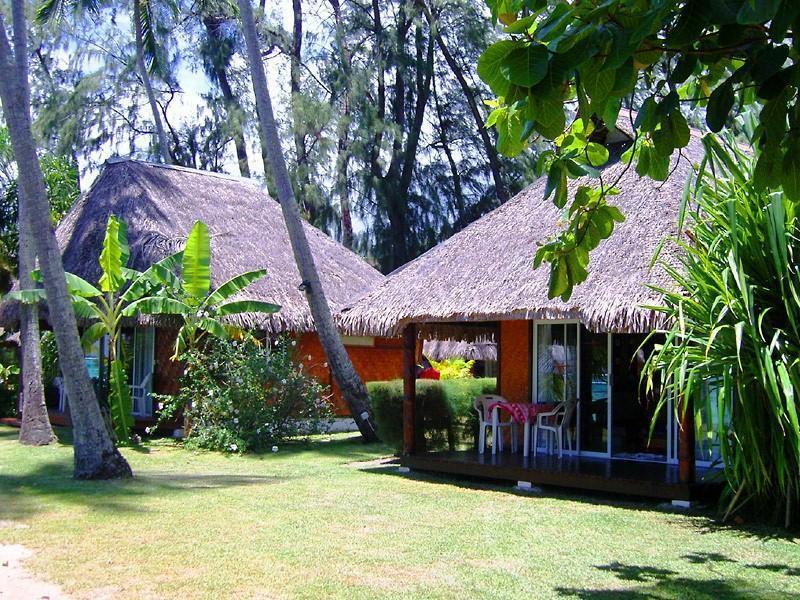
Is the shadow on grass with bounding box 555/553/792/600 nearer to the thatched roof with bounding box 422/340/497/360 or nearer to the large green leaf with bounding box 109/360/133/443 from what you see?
the large green leaf with bounding box 109/360/133/443

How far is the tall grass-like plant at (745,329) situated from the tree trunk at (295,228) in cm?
756

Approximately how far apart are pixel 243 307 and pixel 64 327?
549 centimetres

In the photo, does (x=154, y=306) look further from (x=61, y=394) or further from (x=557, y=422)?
(x=61, y=394)

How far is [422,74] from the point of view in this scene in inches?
1088

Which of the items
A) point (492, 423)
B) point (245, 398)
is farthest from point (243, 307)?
point (492, 423)

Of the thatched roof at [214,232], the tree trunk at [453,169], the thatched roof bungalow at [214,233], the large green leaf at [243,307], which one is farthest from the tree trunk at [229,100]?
the large green leaf at [243,307]

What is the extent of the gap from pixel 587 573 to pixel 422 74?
22.8 meters

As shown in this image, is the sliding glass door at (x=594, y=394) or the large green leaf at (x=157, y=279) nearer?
the sliding glass door at (x=594, y=394)

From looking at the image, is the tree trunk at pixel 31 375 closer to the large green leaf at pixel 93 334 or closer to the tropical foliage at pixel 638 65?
the large green leaf at pixel 93 334

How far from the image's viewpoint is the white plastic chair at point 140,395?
18094 mm

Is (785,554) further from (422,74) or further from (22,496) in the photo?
(422,74)

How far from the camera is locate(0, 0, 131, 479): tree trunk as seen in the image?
419 inches

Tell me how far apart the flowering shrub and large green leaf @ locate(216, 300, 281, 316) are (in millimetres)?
561

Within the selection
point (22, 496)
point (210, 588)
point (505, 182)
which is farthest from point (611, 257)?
point (505, 182)
